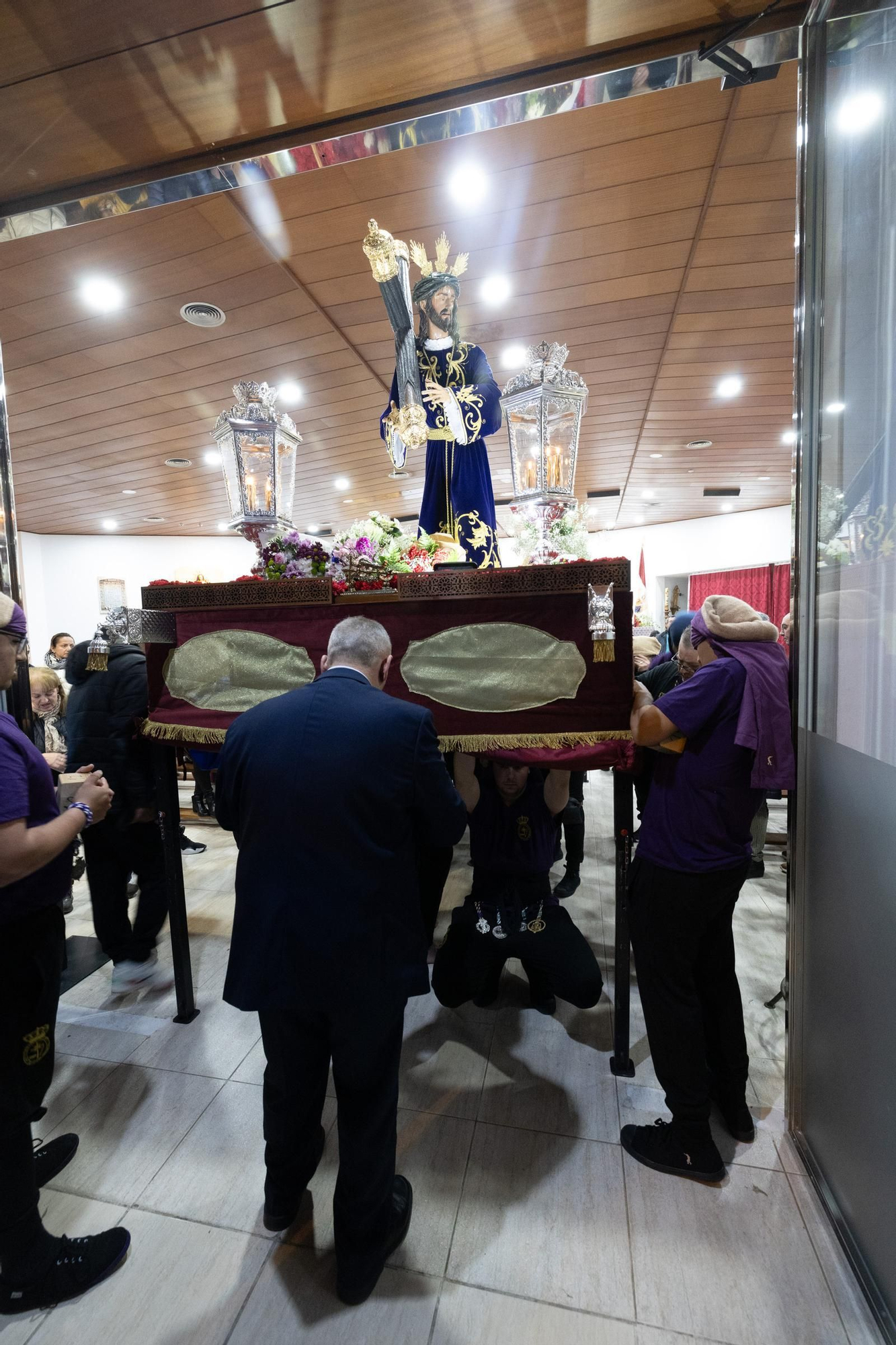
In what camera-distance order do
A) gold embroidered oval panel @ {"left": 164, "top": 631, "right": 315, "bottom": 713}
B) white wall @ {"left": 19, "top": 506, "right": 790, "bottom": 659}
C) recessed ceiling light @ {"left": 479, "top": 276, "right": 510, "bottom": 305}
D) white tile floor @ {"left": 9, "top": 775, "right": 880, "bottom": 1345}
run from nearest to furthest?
white tile floor @ {"left": 9, "top": 775, "right": 880, "bottom": 1345}
gold embroidered oval panel @ {"left": 164, "top": 631, "right": 315, "bottom": 713}
recessed ceiling light @ {"left": 479, "top": 276, "right": 510, "bottom": 305}
white wall @ {"left": 19, "top": 506, "right": 790, "bottom": 659}

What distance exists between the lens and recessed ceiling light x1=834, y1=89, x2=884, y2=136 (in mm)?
1479

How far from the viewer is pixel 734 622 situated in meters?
1.98

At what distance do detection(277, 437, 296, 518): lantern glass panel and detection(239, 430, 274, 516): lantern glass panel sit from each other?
45 millimetres

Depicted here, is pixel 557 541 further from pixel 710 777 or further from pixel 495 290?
pixel 495 290

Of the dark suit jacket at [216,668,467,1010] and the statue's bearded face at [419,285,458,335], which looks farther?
the statue's bearded face at [419,285,458,335]

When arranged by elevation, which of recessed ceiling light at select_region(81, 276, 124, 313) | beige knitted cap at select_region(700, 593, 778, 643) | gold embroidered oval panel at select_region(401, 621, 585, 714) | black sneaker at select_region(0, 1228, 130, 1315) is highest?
recessed ceiling light at select_region(81, 276, 124, 313)

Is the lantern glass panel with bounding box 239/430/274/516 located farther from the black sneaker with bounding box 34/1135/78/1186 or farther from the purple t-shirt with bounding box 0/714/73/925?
the black sneaker with bounding box 34/1135/78/1186

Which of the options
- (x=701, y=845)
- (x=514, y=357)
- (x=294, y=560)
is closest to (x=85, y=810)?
(x=294, y=560)

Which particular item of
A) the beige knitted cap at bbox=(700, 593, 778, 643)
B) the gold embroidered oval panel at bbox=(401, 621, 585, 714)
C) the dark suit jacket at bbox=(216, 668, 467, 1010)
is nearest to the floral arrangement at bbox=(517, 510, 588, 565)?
the gold embroidered oval panel at bbox=(401, 621, 585, 714)

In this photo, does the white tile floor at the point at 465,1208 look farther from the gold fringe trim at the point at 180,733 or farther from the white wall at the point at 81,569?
the white wall at the point at 81,569

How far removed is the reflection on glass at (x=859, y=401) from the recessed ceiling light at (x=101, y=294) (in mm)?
3643

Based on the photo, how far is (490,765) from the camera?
2904mm

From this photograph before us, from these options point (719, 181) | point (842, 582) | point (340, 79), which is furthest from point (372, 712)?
point (719, 181)

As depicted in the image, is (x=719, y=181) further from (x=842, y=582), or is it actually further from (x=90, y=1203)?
(x=90, y=1203)
